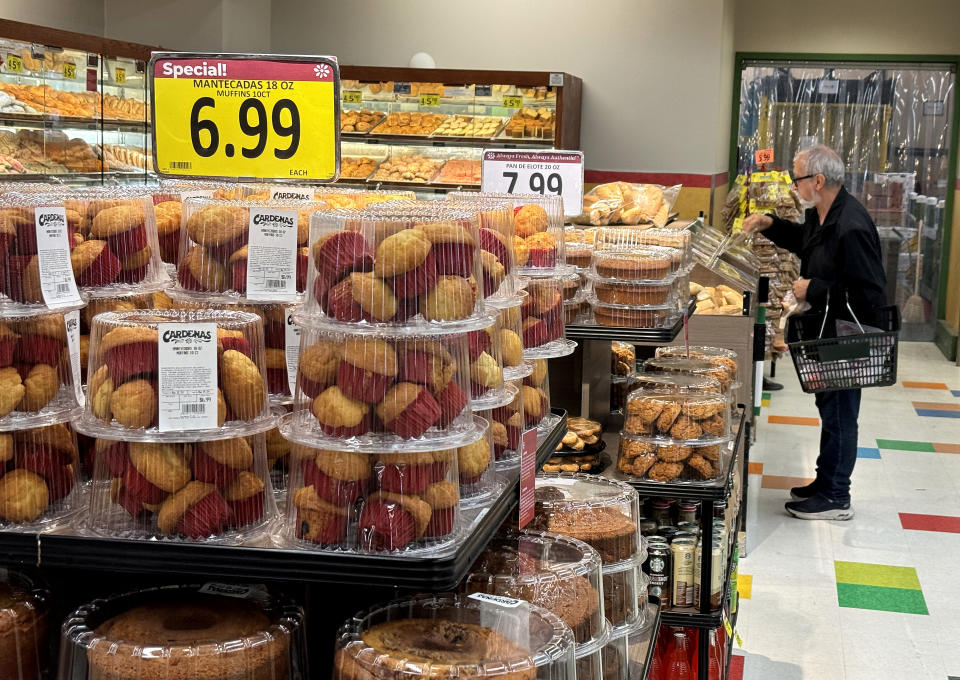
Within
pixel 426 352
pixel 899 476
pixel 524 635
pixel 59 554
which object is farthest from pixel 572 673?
pixel 899 476

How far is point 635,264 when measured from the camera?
3.60m

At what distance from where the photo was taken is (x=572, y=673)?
1694 millimetres

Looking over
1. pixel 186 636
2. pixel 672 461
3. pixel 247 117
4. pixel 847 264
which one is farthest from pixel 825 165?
pixel 186 636

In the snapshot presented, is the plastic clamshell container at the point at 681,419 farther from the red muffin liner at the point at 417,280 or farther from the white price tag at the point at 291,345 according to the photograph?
the red muffin liner at the point at 417,280

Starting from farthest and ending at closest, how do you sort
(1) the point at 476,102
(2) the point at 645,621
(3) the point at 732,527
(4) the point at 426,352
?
(1) the point at 476,102 → (3) the point at 732,527 → (2) the point at 645,621 → (4) the point at 426,352

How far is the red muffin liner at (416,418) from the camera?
1.59 meters

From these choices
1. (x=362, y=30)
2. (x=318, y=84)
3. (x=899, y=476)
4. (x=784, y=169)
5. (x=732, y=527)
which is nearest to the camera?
(x=318, y=84)

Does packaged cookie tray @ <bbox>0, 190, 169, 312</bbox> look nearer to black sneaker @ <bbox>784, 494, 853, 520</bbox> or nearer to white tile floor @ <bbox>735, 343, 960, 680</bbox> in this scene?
white tile floor @ <bbox>735, 343, 960, 680</bbox>

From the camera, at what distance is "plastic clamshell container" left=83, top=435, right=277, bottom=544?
1.55 metres

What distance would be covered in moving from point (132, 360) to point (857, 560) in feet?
14.5

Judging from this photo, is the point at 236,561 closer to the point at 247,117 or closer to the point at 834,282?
the point at 247,117

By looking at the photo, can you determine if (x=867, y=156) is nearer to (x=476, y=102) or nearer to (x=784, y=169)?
(x=784, y=169)

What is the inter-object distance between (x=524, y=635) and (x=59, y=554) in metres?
0.70

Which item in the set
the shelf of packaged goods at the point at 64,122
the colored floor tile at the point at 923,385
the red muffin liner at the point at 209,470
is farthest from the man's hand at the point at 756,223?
the red muffin liner at the point at 209,470
